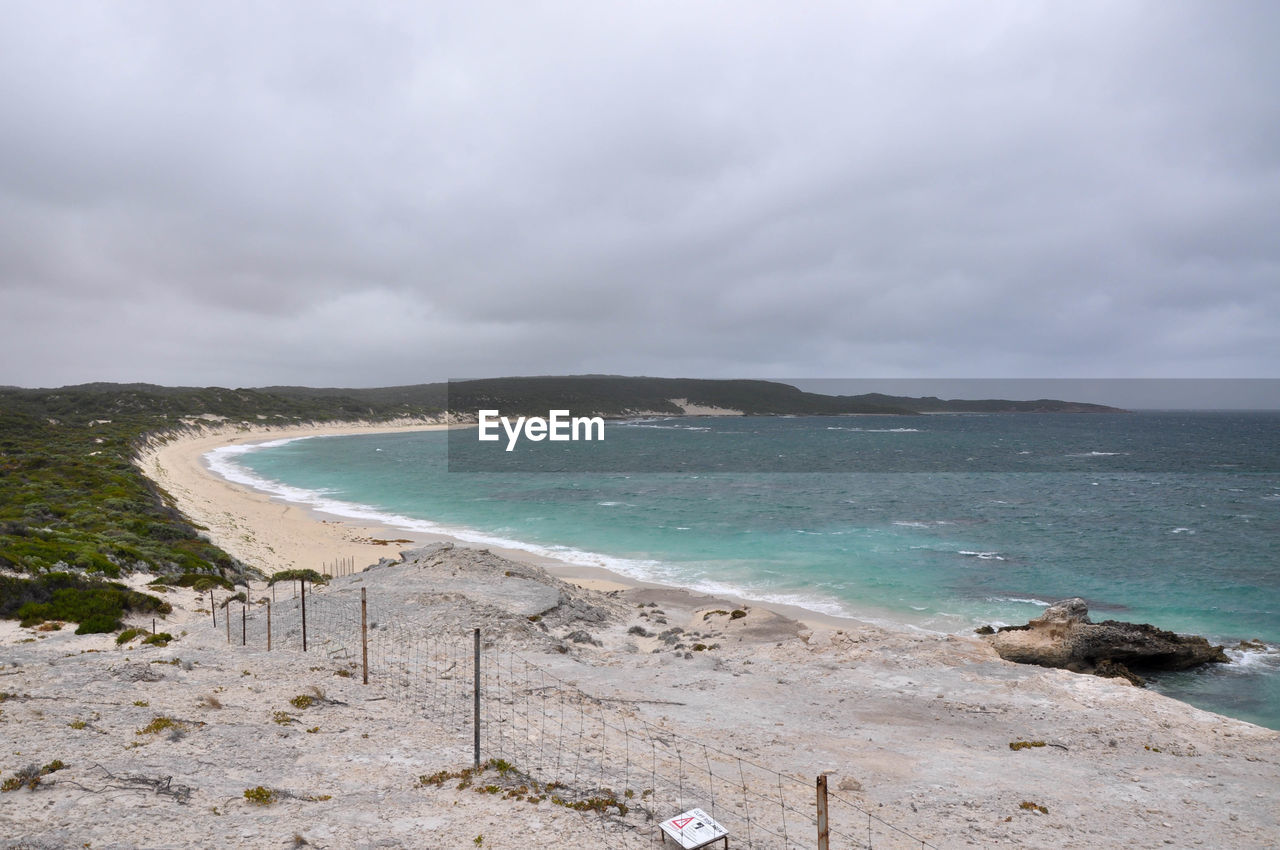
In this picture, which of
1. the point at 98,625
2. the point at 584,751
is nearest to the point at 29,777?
the point at 584,751

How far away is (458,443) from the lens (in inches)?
4906

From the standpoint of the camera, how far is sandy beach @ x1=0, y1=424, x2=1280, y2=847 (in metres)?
8.12

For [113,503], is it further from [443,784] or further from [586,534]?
[443,784]

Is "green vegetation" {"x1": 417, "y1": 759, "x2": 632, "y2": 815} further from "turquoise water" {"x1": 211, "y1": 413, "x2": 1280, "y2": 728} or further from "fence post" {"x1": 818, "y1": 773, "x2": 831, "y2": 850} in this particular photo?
"turquoise water" {"x1": 211, "y1": 413, "x2": 1280, "y2": 728}

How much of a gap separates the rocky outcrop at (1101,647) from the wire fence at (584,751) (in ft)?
36.9

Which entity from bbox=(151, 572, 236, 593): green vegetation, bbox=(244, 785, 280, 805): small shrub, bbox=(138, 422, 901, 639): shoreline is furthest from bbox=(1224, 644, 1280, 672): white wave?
bbox=(151, 572, 236, 593): green vegetation

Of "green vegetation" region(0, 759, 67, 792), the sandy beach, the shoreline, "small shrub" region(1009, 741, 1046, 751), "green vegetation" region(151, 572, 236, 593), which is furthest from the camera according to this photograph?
the shoreline

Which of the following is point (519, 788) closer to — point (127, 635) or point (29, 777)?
point (29, 777)

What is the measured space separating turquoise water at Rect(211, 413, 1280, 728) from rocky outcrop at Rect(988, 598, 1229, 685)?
0.56 m

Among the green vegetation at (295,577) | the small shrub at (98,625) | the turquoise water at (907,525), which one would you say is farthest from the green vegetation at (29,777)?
the turquoise water at (907,525)

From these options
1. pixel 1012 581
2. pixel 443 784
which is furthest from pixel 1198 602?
pixel 443 784

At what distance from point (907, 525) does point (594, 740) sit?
34.5m

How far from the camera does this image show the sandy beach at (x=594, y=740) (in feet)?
26.6

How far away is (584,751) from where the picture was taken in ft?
34.9
